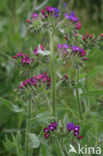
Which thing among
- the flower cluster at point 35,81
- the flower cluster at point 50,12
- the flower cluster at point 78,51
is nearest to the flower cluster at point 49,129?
the flower cluster at point 35,81

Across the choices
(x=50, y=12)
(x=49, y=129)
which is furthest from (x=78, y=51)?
(x=49, y=129)


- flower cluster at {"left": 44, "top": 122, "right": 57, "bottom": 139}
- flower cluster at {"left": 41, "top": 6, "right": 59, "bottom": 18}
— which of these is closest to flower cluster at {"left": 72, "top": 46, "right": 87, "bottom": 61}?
flower cluster at {"left": 41, "top": 6, "right": 59, "bottom": 18}

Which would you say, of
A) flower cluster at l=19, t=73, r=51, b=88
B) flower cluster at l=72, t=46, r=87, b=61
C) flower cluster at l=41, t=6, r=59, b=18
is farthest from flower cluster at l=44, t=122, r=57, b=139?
flower cluster at l=41, t=6, r=59, b=18

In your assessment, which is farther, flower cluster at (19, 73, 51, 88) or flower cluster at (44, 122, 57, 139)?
flower cluster at (19, 73, 51, 88)

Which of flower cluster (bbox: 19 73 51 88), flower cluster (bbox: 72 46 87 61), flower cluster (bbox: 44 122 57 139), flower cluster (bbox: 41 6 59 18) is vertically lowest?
flower cluster (bbox: 44 122 57 139)

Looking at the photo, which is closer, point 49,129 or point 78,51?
point 49,129

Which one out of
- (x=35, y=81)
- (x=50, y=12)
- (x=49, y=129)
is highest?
(x=50, y=12)

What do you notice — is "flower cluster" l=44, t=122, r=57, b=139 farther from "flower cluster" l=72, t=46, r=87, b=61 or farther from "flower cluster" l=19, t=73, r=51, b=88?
"flower cluster" l=72, t=46, r=87, b=61

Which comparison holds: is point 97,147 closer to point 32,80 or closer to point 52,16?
point 32,80

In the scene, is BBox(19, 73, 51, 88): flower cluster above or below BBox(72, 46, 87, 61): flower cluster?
below

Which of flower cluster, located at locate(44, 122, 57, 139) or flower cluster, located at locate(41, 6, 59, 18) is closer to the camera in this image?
flower cluster, located at locate(44, 122, 57, 139)

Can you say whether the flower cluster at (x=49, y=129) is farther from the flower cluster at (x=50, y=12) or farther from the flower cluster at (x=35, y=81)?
the flower cluster at (x=50, y=12)

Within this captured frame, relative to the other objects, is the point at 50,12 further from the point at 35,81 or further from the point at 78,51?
the point at 35,81

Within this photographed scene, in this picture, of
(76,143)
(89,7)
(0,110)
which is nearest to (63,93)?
(0,110)
